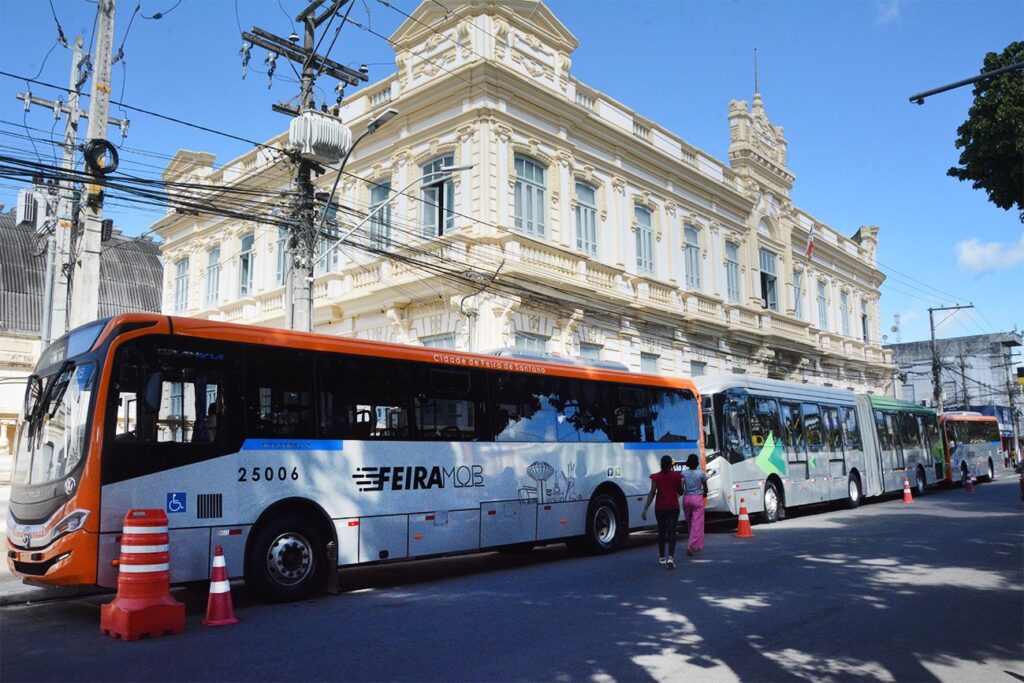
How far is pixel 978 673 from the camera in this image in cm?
608

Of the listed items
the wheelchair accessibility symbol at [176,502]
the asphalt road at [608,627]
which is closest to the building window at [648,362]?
the asphalt road at [608,627]

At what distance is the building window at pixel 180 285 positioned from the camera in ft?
107

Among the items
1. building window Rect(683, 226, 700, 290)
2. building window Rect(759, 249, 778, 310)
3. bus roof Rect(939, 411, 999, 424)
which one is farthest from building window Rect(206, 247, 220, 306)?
bus roof Rect(939, 411, 999, 424)

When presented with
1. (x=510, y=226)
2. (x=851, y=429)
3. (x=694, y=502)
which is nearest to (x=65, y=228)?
(x=510, y=226)

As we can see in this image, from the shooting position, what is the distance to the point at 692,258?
2922cm

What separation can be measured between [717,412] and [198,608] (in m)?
11.8

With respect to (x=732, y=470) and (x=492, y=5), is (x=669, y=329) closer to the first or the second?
(x=732, y=470)

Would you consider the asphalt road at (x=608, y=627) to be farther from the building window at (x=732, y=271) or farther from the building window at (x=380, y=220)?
the building window at (x=732, y=271)

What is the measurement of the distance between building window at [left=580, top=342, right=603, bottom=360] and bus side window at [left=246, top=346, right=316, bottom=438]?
1413cm

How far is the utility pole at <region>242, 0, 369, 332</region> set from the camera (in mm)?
14781

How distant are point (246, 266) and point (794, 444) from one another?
19269 mm

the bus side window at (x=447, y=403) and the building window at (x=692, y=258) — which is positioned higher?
the building window at (x=692, y=258)

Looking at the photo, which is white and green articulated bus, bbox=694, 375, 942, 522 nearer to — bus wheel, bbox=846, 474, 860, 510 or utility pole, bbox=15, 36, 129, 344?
bus wheel, bbox=846, 474, 860, 510

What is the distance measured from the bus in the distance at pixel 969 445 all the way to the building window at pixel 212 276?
2826cm
